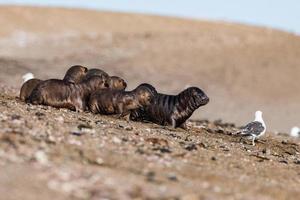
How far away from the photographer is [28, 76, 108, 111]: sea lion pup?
44.5 ft

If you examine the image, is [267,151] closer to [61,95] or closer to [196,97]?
[196,97]

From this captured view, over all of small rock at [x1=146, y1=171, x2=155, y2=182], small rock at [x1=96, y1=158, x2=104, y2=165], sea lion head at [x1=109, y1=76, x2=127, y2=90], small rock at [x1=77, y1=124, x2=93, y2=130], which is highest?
sea lion head at [x1=109, y1=76, x2=127, y2=90]

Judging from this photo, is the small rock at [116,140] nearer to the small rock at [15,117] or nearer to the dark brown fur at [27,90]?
the small rock at [15,117]

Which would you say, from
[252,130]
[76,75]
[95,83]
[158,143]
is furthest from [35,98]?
[158,143]

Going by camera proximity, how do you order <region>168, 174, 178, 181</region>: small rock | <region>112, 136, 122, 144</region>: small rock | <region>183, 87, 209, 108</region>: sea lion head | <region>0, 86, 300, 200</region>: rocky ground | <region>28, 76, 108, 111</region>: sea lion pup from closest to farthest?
<region>0, 86, 300, 200</region>: rocky ground, <region>168, 174, 178, 181</region>: small rock, <region>112, 136, 122, 144</region>: small rock, <region>28, 76, 108, 111</region>: sea lion pup, <region>183, 87, 209, 108</region>: sea lion head

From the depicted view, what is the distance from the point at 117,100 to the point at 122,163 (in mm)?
5257

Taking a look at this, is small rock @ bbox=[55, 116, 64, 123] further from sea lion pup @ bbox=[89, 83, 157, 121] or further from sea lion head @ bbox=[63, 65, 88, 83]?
sea lion head @ bbox=[63, 65, 88, 83]

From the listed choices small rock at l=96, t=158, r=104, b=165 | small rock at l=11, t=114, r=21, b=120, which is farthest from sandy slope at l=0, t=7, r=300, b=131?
small rock at l=96, t=158, r=104, b=165

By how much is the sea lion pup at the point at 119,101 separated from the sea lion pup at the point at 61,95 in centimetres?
19

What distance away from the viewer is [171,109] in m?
14.0

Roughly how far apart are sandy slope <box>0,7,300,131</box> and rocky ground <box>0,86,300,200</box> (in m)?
13.4

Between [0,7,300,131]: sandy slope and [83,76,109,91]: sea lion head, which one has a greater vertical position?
[0,7,300,131]: sandy slope

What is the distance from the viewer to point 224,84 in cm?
3322

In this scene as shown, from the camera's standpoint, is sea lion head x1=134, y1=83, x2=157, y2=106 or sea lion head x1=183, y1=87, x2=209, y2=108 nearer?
sea lion head x1=134, y1=83, x2=157, y2=106
